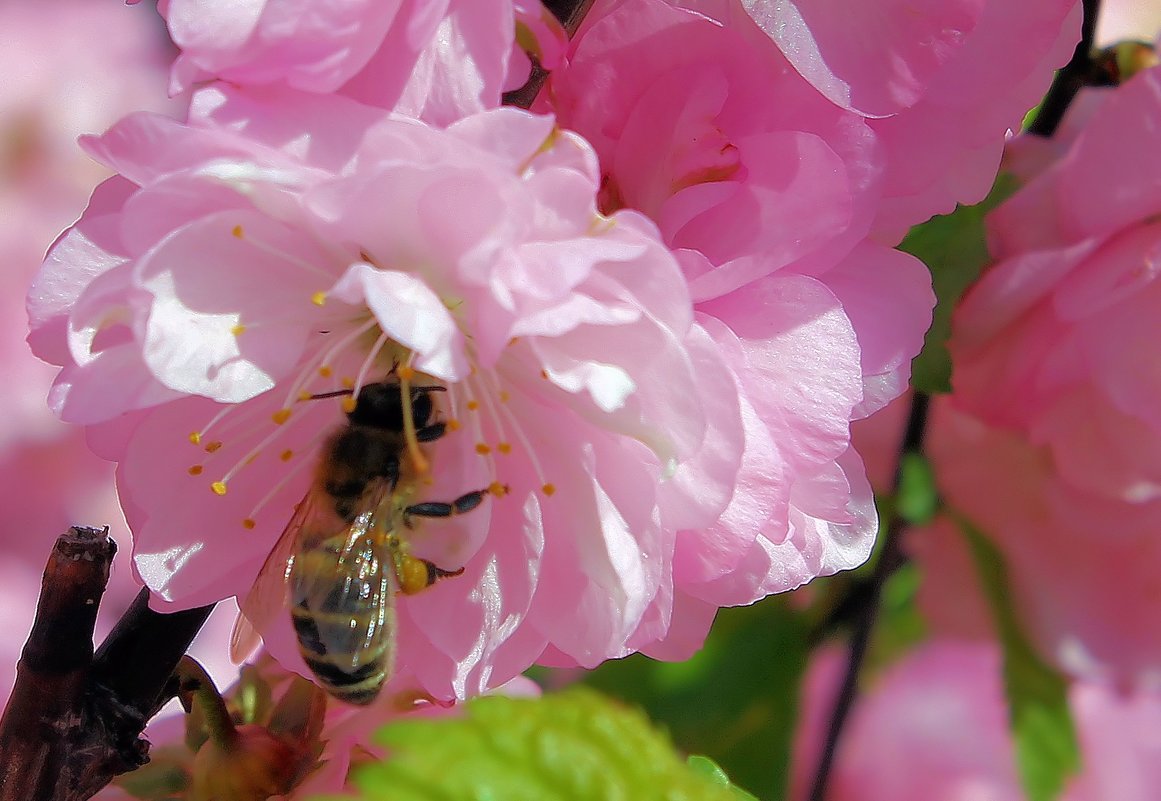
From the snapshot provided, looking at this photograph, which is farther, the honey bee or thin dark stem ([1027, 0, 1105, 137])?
thin dark stem ([1027, 0, 1105, 137])

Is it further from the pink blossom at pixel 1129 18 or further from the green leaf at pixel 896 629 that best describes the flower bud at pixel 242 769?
the pink blossom at pixel 1129 18

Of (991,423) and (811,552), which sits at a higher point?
(811,552)

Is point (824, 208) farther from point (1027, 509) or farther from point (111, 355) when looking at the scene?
point (1027, 509)

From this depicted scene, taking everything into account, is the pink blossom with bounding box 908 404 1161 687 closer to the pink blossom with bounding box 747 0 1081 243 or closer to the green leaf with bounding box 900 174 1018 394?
the green leaf with bounding box 900 174 1018 394

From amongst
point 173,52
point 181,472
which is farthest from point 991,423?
point 173,52

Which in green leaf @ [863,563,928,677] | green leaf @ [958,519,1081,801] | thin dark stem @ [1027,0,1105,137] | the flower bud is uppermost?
thin dark stem @ [1027,0,1105,137]

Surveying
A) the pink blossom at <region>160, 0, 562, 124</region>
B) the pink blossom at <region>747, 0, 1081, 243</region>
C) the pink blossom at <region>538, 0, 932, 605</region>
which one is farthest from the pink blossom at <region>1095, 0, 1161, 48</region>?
the pink blossom at <region>160, 0, 562, 124</region>

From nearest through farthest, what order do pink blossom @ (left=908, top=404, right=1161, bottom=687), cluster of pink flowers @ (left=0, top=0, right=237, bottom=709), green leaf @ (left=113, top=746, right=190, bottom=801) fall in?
green leaf @ (left=113, top=746, right=190, bottom=801) < pink blossom @ (left=908, top=404, right=1161, bottom=687) < cluster of pink flowers @ (left=0, top=0, right=237, bottom=709)
